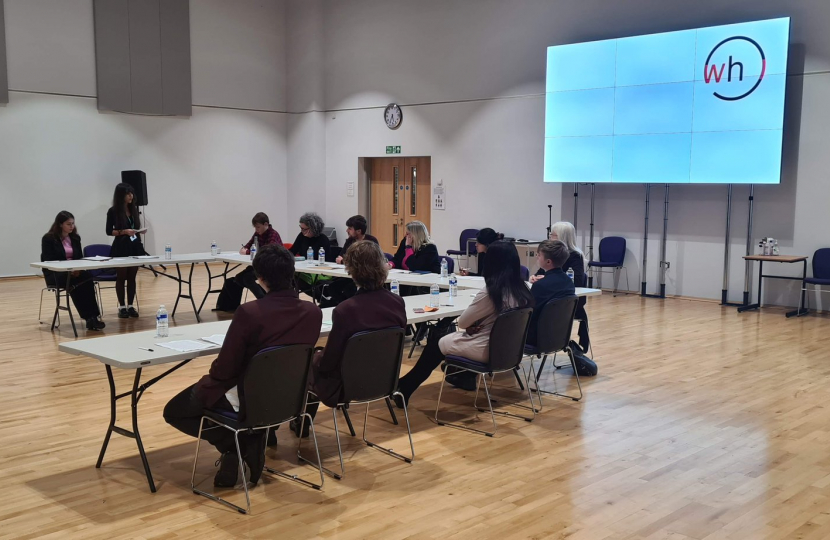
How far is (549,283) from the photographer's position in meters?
5.36

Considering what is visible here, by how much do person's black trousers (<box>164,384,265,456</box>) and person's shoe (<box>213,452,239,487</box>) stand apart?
0.05 m

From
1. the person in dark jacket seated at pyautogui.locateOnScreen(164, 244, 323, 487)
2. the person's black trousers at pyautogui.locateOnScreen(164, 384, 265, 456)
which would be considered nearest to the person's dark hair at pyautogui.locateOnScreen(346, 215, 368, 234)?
the person in dark jacket seated at pyautogui.locateOnScreen(164, 244, 323, 487)

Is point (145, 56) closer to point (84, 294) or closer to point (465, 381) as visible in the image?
point (84, 294)

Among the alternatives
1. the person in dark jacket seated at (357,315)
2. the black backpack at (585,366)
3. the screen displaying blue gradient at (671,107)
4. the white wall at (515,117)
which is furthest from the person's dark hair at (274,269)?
the white wall at (515,117)

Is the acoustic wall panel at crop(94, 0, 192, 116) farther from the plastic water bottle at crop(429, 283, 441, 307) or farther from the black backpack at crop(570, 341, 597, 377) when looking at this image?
the black backpack at crop(570, 341, 597, 377)

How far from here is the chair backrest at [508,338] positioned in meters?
4.58

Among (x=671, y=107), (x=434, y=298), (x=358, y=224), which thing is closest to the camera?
(x=434, y=298)

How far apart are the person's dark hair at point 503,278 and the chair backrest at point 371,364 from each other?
2.79 ft

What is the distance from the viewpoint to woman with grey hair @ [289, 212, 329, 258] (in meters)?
8.54

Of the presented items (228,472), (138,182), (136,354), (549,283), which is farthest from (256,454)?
(138,182)

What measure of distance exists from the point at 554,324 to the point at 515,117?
7.35m

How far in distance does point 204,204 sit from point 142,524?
1117 cm

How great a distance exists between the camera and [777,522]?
345 cm

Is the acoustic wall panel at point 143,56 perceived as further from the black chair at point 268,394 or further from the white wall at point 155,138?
the black chair at point 268,394
